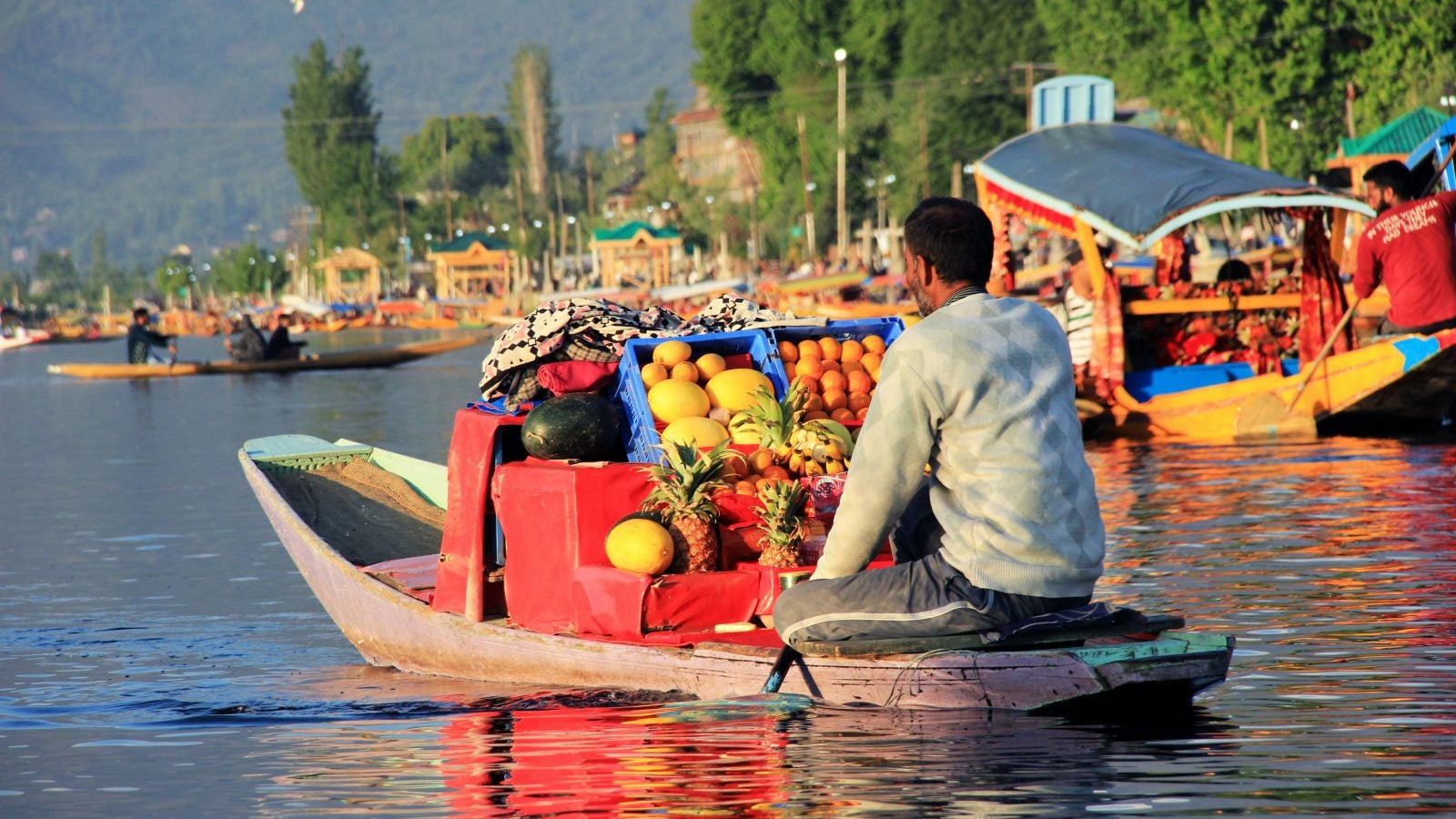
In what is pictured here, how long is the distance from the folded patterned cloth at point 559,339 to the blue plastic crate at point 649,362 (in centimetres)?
15

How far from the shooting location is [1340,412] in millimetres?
17953

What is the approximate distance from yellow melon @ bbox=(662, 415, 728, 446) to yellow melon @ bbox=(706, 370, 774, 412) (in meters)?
0.24

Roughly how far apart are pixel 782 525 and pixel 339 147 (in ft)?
488

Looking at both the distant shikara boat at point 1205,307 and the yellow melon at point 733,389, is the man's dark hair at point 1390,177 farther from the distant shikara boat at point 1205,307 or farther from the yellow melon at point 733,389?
the yellow melon at point 733,389

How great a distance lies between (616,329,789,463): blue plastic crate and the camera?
8094 mm

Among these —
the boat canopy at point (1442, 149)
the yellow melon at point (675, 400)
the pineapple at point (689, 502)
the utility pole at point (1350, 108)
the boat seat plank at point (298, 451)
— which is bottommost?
the boat seat plank at point (298, 451)

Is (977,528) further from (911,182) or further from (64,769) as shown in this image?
(911,182)

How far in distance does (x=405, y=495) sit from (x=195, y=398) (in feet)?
79.5

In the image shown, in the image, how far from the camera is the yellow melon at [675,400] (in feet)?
26.3

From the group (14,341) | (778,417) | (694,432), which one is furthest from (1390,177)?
(14,341)

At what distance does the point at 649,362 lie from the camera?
27.6ft

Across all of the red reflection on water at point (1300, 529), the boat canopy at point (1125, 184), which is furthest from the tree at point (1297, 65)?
the red reflection on water at point (1300, 529)

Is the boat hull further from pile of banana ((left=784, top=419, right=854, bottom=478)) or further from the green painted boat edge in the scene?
pile of banana ((left=784, top=419, right=854, bottom=478))

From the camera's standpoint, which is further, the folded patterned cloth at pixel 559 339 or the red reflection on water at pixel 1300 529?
the red reflection on water at pixel 1300 529
